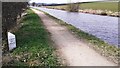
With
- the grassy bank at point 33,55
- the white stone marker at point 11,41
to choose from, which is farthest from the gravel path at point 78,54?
the white stone marker at point 11,41

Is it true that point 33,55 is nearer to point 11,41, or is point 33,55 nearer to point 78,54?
point 78,54

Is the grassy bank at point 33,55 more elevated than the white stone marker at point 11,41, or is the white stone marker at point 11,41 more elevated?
the white stone marker at point 11,41

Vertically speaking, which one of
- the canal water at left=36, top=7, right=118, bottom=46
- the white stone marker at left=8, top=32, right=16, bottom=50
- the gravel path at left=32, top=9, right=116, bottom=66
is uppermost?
the white stone marker at left=8, top=32, right=16, bottom=50

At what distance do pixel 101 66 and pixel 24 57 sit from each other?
11.5ft

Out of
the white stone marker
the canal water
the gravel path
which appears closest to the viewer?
the gravel path

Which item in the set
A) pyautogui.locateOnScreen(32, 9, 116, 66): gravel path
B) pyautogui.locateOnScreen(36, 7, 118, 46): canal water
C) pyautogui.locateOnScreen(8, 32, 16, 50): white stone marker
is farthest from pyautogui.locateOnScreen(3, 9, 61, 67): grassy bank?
pyautogui.locateOnScreen(36, 7, 118, 46): canal water

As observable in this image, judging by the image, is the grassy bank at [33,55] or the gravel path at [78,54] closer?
the grassy bank at [33,55]

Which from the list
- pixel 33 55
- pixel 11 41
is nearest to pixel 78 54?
pixel 33 55

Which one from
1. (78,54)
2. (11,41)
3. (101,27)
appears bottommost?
(101,27)

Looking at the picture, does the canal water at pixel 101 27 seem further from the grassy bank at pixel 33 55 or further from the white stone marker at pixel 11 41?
the white stone marker at pixel 11 41

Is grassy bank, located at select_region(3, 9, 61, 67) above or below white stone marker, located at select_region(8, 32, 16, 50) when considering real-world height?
below

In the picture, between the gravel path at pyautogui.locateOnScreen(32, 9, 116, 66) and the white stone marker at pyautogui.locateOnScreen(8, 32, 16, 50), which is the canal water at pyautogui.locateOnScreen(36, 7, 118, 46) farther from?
the white stone marker at pyautogui.locateOnScreen(8, 32, 16, 50)

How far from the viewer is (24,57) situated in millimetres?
13086

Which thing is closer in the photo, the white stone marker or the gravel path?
the gravel path
